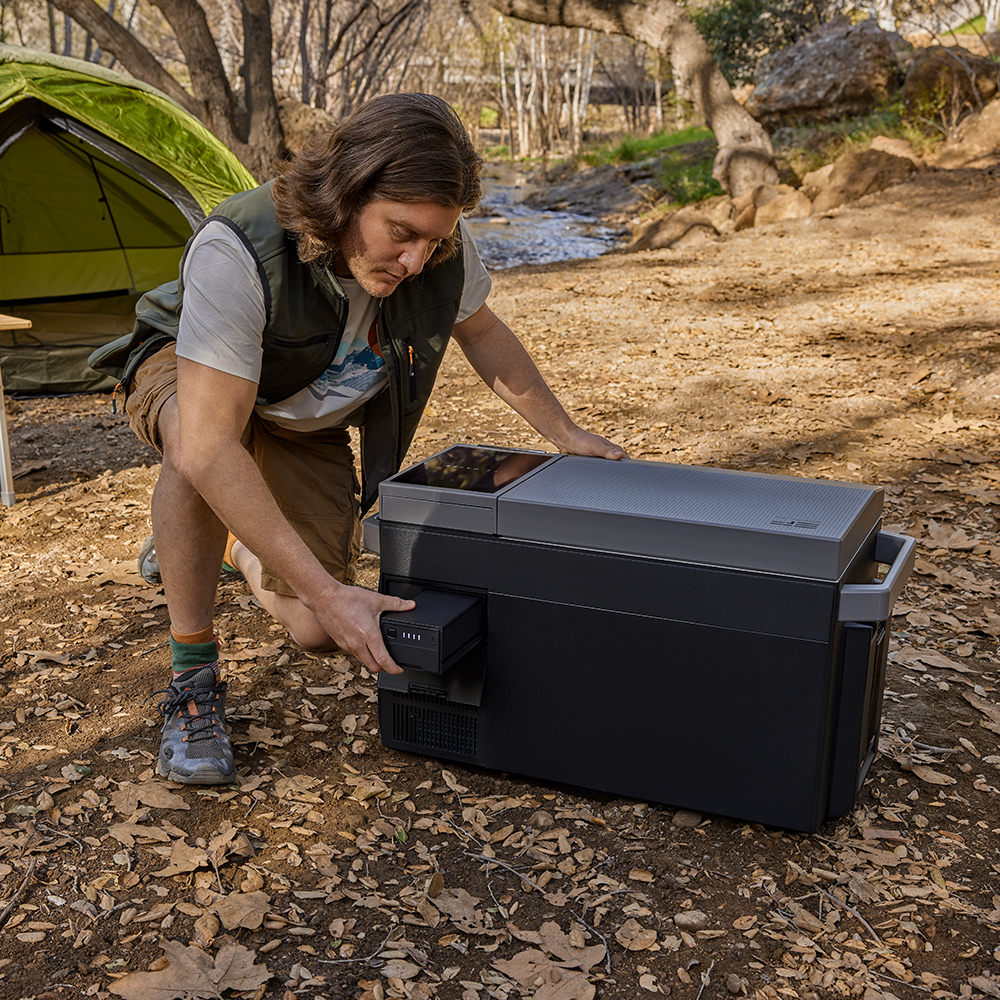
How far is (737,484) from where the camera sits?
80.5 inches

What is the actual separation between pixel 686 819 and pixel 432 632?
68 cm

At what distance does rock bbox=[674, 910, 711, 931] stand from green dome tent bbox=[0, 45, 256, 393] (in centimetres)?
468

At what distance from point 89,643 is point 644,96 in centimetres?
2791

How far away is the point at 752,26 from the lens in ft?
59.0

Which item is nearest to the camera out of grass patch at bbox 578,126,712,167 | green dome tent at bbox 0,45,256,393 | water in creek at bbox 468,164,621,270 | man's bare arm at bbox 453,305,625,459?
man's bare arm at bbox 453,305,625,459

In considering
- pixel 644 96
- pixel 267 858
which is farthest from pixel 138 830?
pixel 644 96

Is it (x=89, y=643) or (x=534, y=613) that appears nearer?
(x=534, y=613)

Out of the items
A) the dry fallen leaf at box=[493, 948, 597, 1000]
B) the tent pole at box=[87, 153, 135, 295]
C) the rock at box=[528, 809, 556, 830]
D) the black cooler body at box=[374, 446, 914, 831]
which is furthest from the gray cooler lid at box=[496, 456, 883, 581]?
the tent pole at box=[87, 153, 135, 295]

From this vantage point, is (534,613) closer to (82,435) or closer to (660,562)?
(660,562)

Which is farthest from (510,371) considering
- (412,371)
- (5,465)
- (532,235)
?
(532,235)

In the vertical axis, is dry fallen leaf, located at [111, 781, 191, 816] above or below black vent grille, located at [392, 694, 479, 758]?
below

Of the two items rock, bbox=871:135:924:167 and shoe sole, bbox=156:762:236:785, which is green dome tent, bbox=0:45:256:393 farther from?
rock, bbox=871:135:924:167

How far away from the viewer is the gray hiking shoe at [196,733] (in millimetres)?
2145

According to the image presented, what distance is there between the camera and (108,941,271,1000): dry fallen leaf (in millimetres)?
1590
